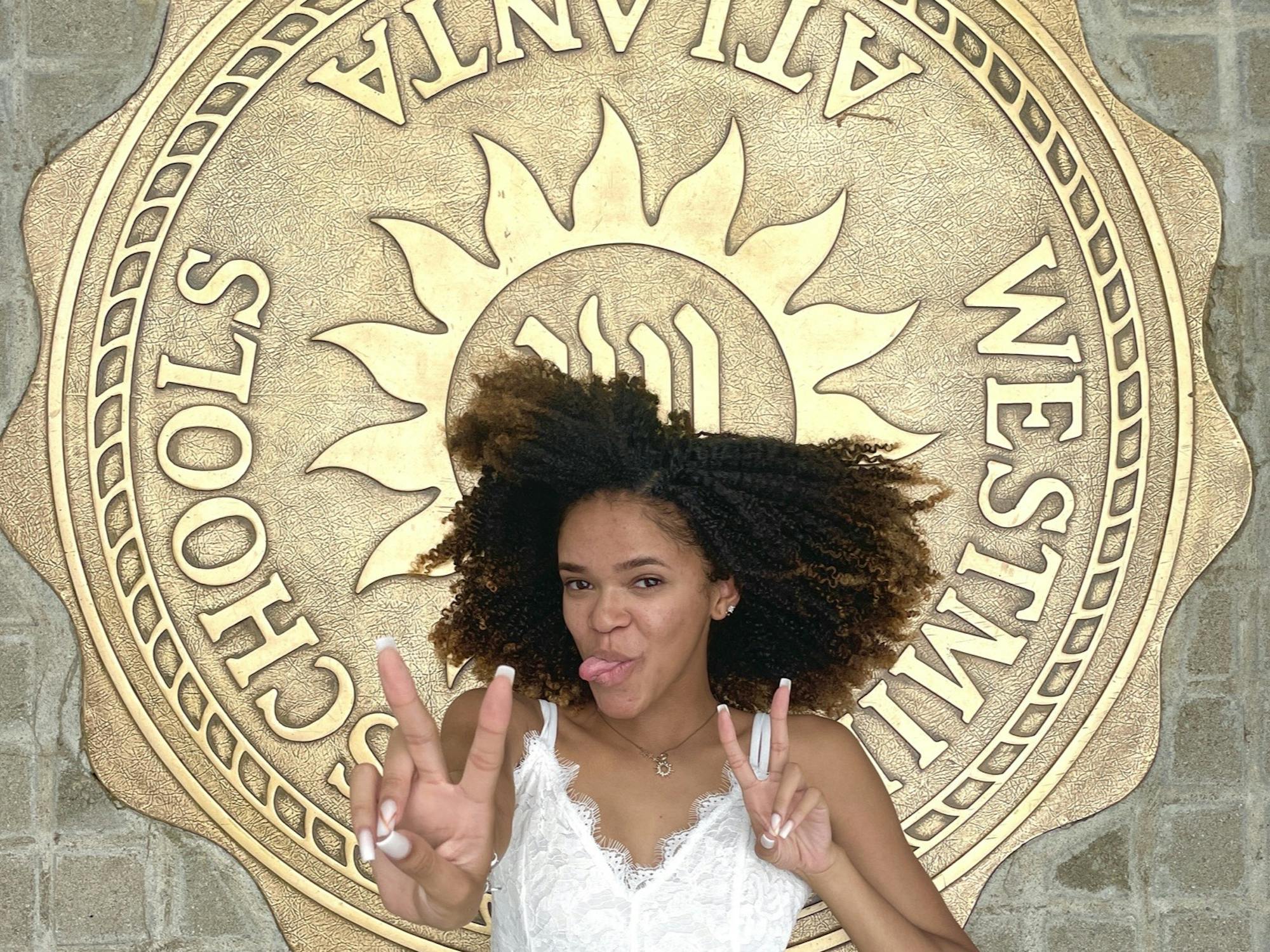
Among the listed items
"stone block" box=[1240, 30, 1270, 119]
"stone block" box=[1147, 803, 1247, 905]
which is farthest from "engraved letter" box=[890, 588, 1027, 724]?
"stone block" box=[1240, 30, 1270, 119]

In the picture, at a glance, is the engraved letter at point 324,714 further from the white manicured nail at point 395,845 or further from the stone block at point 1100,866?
the stone block at point 1100,866

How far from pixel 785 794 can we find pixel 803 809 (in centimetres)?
4

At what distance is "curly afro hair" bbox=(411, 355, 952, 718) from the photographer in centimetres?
192

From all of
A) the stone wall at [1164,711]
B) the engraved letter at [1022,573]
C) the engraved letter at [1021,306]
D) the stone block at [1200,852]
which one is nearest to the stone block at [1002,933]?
the stone wall at [1164,711]

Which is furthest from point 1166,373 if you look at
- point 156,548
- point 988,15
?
point 156,548

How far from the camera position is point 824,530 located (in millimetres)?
1993

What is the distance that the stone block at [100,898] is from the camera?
2.35 meters

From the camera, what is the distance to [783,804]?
5.15 ft

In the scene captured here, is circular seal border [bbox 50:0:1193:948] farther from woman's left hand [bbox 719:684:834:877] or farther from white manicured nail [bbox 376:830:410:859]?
white manicured nail [bbox 376:830:410:859]

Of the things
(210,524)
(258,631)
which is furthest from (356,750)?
(210,524)

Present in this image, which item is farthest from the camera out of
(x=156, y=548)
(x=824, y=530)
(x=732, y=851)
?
(x=156, y=548)

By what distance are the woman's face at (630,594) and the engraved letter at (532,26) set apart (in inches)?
34.9

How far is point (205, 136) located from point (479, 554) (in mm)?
874

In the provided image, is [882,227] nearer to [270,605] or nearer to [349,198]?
[349,198]
